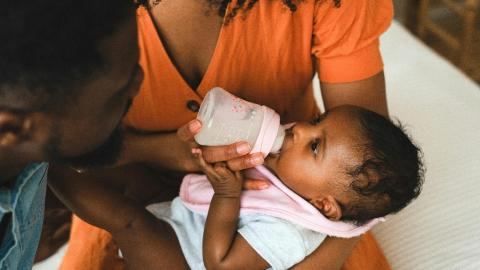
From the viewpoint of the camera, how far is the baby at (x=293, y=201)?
95 cm

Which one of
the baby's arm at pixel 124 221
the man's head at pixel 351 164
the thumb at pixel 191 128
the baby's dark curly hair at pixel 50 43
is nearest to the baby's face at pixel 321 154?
the man's head at pixel 351 164

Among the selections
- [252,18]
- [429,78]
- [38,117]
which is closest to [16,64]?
[38,117]

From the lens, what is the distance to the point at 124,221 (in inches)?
39.4

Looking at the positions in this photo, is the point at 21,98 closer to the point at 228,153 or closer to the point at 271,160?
the point at 228,153

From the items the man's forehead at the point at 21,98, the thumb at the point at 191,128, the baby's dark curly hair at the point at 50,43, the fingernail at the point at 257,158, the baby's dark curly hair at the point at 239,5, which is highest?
the baby's dark curly hair at the point at 50,43

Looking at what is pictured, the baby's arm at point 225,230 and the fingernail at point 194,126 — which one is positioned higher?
the fingernail at point 194,126

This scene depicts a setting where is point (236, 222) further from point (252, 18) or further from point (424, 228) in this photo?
point (424, 228)

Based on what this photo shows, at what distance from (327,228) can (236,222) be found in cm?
21

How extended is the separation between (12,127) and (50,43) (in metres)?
0.16

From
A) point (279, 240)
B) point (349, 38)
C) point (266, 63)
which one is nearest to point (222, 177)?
point (279, 240)

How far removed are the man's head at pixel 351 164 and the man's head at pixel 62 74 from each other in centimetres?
42

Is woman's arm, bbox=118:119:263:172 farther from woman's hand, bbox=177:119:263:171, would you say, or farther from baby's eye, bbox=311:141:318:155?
baby's eye, bbox=311:141:318:155

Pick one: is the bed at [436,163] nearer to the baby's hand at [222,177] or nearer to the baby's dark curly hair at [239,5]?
the baby's hand at [222,177]

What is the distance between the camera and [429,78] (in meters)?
1.73
